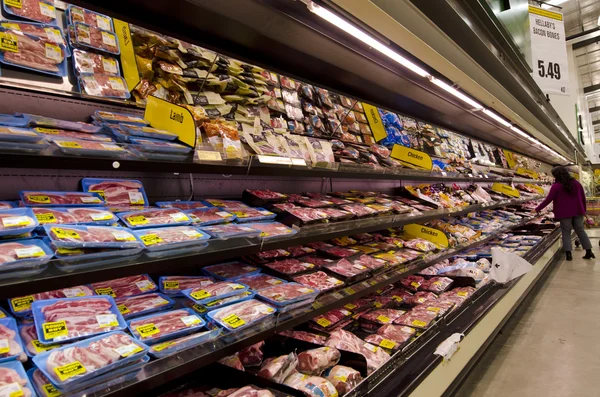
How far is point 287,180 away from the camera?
106 inches

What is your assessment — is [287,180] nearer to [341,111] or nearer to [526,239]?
[341,111]

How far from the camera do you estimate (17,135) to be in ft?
3.40

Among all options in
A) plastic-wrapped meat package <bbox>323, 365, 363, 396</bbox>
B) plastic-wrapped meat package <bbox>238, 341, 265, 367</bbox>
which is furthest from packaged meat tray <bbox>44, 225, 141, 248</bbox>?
plastic-wrapped meat package <bbox>323, 365, 363, 396</bbox>

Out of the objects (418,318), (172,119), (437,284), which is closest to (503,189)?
(437,284)

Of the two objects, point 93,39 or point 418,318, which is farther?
point 418,318

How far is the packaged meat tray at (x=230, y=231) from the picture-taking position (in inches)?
61.1

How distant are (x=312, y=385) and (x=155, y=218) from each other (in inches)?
36.9

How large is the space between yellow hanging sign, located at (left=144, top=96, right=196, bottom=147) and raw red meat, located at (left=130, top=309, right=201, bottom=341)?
667 millimetres

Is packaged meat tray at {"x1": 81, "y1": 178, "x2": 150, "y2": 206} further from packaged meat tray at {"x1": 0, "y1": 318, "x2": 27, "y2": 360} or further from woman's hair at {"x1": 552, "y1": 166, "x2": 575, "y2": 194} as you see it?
woman's hair at {"x1": 552, "y1": 166, "x2": 575, "y2": 194}

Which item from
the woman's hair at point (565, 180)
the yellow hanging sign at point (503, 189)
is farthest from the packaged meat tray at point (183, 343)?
the woman's hair at point (565, 180)

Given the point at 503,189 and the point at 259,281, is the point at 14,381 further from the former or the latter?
the point at 503,189

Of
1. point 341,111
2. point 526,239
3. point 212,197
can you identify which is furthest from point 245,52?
point 526,239

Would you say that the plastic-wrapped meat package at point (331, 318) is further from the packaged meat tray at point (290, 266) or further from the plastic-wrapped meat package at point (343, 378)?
the plastic-wrapped meat package at point (343, 378)

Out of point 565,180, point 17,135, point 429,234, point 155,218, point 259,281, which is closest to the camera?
point 17,135
